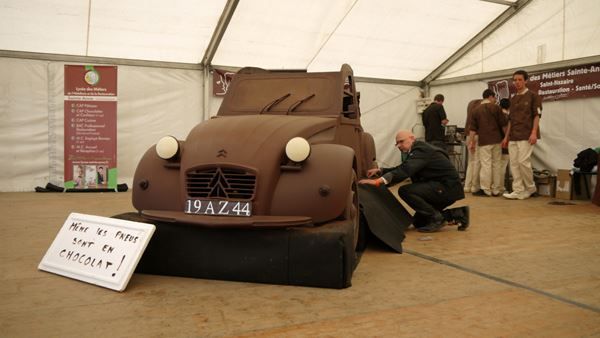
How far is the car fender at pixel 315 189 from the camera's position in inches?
111

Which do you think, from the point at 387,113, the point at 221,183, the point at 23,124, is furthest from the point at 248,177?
the point at 387,113

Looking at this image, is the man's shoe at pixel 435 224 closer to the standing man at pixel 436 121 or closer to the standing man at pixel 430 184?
the standing man at pixel 430 184

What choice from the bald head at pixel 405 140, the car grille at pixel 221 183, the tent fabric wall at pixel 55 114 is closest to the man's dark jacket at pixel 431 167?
the bald head at pixel 405 140

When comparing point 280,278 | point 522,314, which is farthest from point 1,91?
point 522,314

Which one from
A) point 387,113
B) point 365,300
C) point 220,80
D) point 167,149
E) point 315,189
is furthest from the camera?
point 387,113

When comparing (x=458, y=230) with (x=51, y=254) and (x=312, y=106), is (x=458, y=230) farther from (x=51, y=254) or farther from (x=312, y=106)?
(x=51, y=254)

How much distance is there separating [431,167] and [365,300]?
101 inches

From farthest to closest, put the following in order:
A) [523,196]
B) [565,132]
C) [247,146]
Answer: [565,132]
[523,196]
[247,146]

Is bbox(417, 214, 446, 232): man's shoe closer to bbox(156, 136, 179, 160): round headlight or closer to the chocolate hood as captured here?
the chocolate hood

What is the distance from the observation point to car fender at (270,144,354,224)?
2826 mm

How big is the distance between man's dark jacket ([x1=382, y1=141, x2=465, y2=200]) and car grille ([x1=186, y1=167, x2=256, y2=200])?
6.92 feet

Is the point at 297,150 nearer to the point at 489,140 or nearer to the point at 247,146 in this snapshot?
the point at 247,146

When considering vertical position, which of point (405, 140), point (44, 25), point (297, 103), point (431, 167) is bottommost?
point (431, 167)

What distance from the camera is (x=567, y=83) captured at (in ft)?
26.5
